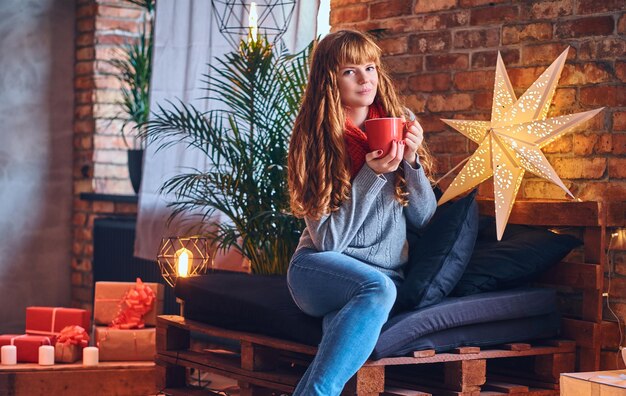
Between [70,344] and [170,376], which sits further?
[70,344]

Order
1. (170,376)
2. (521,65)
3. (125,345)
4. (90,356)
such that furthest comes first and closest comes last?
(125,345) < (90,356) < (170,376) < (521,65)

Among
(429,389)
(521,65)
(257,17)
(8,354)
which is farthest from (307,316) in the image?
(257,17)

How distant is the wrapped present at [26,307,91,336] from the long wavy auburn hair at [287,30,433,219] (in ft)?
5.67

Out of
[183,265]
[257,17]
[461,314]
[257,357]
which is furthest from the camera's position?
[257,17]

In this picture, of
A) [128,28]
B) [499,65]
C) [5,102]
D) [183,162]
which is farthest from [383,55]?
[5,102]

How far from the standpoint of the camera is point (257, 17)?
15.7 ft

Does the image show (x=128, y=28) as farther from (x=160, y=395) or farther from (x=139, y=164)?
(x=160, y=395)

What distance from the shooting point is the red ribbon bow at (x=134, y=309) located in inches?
179

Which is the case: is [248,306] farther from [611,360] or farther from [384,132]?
[611,360]

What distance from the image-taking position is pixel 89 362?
4.38m

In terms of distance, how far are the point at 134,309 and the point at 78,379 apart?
39 centimetres

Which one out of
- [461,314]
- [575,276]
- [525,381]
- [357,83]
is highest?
[357,83]

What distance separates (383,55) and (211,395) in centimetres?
152

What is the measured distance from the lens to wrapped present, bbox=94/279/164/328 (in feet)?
15.0
